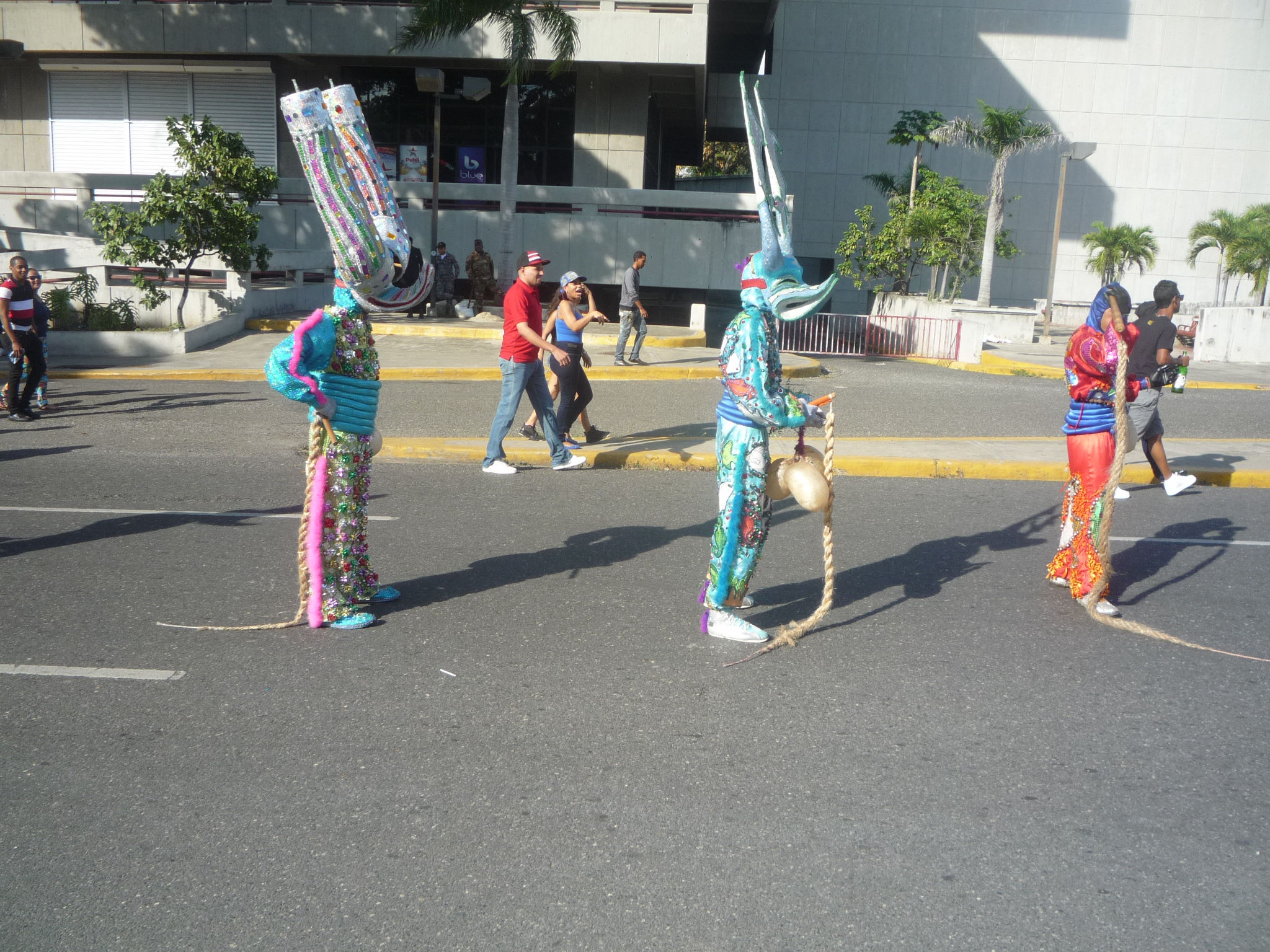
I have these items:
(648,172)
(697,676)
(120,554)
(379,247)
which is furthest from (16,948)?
(648,172)

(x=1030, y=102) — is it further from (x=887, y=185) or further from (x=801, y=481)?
(x=801, y=481)

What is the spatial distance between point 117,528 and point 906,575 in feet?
18.1

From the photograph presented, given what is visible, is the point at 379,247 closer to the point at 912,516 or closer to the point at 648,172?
the point at 912,516

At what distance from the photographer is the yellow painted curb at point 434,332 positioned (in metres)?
20.1

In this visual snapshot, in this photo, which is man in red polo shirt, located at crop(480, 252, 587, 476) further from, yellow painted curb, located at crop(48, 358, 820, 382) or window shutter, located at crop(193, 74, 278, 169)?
window shutter, located at crop(193, 74, 278, 169)

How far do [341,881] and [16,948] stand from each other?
91 centimetres

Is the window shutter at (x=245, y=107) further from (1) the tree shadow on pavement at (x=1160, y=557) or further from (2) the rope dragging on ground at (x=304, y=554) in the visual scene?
(1) the tree shadow on pavement at (x=1160, y=557)

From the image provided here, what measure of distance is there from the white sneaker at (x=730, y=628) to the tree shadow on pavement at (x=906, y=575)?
33 cm

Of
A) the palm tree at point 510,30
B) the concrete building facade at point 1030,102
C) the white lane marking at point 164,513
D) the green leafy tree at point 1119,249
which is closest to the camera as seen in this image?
the white lane marking at point 164,513

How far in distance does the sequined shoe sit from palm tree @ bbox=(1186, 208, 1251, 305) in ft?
131

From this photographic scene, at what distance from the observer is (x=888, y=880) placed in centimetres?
347

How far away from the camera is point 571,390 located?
10.2 metres

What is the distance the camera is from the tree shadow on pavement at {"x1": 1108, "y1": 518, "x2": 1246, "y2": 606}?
662cm

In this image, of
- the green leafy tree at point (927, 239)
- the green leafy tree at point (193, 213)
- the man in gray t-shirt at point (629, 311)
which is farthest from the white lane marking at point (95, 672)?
the green leafy tree at point (927, 239)
